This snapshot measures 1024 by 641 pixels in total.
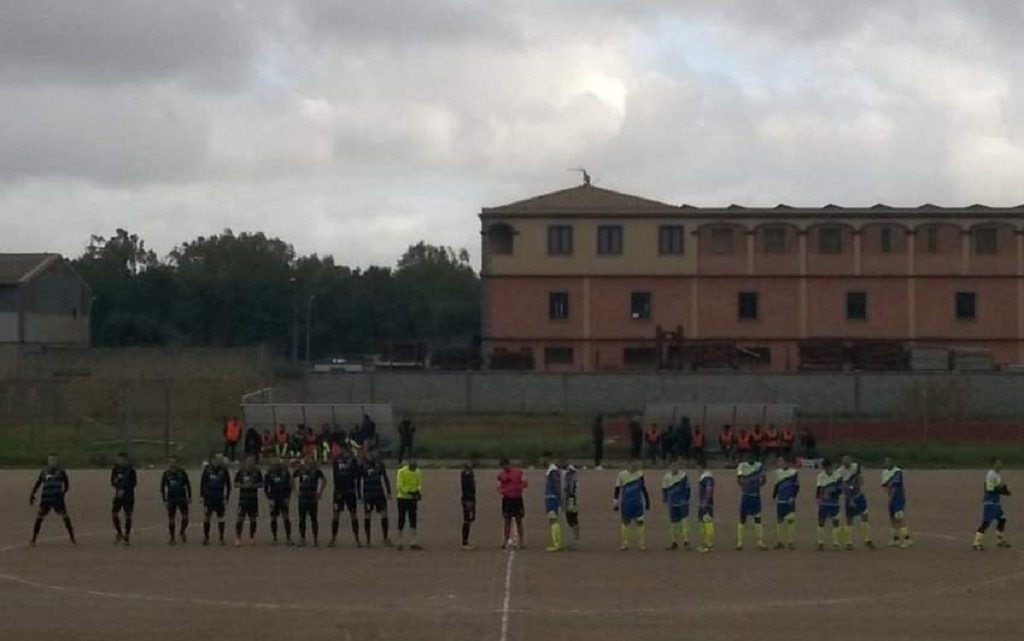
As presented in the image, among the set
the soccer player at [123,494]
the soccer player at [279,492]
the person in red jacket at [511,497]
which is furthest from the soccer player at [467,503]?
the soccer player at [123,494]

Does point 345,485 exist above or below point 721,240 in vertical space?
below

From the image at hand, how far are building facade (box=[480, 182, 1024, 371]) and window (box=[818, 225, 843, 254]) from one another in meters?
0.07

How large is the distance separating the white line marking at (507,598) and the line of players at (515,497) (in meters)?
1.58

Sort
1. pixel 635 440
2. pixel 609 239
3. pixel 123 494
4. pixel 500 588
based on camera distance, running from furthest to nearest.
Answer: pixel 609 239 → pixel 635 440 → pixel 123 494 → pixel 500 588

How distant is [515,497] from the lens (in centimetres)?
3114

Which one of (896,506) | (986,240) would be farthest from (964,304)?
(896,506)

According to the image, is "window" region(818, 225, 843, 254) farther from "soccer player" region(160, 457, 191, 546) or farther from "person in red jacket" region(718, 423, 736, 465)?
"soccer player" region(160, 457, 191, 546)

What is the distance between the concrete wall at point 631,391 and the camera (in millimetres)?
73188

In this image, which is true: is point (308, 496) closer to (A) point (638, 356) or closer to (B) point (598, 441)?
(B) point (598, 441)

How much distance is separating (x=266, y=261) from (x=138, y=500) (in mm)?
102160

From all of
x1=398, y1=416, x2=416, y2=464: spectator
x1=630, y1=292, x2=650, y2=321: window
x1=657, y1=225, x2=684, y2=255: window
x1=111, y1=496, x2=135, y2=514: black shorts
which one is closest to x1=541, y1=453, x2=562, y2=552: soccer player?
x1=111, y1=496, x2=135, y2=514: black shorts

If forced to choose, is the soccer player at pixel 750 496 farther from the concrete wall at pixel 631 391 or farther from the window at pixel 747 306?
the window at pixel 747 306

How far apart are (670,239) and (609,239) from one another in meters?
3.06

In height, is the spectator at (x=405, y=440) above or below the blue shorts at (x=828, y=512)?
above
